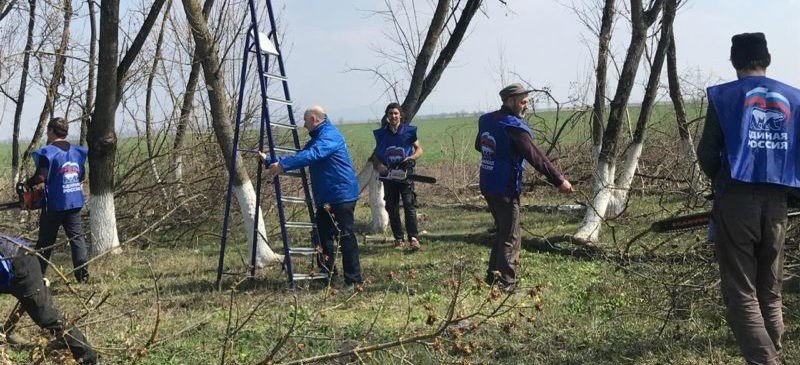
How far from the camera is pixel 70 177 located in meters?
7.54

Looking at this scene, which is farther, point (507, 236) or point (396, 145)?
point (396, 145)

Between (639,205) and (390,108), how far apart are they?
471 centimetres

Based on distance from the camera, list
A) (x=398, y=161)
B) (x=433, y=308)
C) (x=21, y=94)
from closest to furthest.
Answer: (x=433, y=308) < (x=398, y=161) < (x=21, y=94)

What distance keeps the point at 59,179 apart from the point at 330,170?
2.73 m

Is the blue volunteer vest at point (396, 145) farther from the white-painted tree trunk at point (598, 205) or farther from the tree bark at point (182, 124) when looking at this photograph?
the tree bark at point (182, 124)

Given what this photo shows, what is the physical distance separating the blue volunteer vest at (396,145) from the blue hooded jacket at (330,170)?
221 centimetres

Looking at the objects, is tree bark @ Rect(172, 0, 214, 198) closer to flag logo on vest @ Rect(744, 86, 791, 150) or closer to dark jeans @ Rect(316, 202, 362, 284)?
dark jeans @ Rect(316, 202, 362, 284)

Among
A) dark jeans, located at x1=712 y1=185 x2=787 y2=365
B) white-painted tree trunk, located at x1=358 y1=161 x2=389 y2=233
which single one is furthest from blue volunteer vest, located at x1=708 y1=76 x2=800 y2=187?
white-painted tree trunk, located at x1=358 y1=161 x2=389 y2=233

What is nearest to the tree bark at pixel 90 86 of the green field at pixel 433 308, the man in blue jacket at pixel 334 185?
the green field at pixel 433 308

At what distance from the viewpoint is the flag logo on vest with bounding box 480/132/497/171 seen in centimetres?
633

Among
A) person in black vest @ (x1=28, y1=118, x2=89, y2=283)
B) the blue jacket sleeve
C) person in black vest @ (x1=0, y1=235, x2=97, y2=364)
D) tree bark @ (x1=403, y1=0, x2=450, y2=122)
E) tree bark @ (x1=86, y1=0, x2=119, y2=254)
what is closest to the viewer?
person in black vest @ (x1=0, y1=235, x2=97, y2=364)

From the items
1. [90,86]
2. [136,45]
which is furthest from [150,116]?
[136,45]

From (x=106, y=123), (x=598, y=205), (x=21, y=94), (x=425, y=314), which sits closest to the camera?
(x=425, y=314)

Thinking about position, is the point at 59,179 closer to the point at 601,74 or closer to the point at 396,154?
the point at 396,154
